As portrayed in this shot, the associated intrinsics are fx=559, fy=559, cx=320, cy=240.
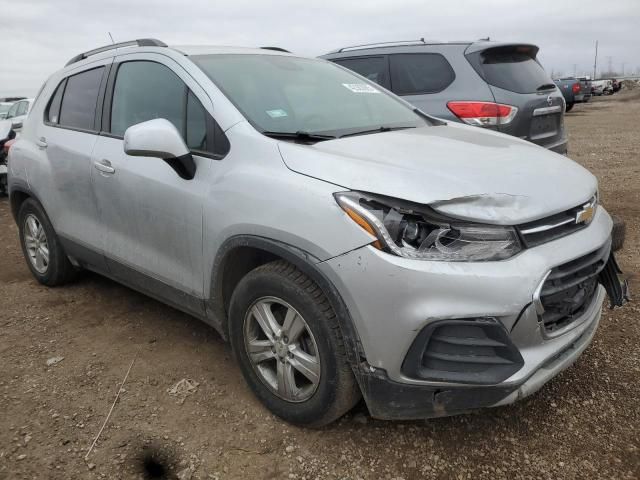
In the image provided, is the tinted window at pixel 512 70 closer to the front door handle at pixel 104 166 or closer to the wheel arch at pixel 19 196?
the front door handle at pixel 104 166

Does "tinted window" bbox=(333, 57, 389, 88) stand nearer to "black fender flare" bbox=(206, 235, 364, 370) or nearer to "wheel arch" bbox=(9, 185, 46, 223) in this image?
"wheel arch" bbox=(9, 185, 46, 223)

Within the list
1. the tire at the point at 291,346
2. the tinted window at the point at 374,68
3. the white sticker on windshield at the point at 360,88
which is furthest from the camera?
the tinted window at the point at 374,68

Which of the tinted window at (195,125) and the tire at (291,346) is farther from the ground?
the tinted window at (195,125)

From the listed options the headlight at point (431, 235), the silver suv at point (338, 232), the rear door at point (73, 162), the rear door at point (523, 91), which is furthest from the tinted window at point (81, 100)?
the rear door at point (523, 91)

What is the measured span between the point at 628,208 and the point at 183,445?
531 centimetres

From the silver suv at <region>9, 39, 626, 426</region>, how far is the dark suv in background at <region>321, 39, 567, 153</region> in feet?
6.04

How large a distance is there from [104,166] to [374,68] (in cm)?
367

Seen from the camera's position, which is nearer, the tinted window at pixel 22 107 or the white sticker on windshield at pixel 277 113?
the white sticker on windshield at pixel 277 113

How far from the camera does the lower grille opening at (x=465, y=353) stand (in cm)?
199

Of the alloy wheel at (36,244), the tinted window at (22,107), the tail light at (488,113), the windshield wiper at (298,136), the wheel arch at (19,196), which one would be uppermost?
the windshield wiper at (298,136)

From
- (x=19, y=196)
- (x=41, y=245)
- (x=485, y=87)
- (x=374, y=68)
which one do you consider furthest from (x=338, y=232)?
(x=374, y=68)

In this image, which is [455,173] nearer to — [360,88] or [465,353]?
[465,353]

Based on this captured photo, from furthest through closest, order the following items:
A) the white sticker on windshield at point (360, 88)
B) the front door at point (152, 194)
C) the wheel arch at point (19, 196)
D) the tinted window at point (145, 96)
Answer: the wheel arch at point (19, 196), the white sticker on windshield at point (360, 88), the tinted window at point (145, 96), the front door at point (152, 194)

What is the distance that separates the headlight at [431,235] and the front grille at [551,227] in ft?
0.21
